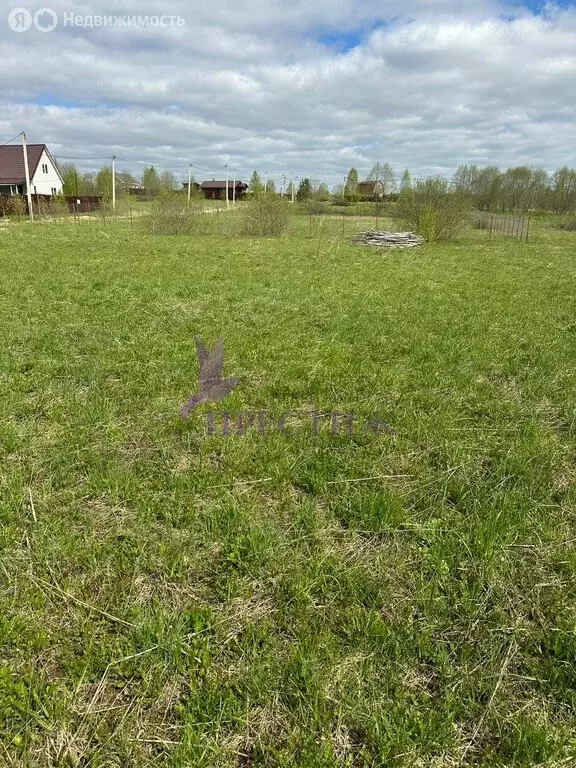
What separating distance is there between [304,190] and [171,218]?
19.7 m

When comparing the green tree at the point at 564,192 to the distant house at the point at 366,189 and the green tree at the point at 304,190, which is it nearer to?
the distant house at the point at 366,189

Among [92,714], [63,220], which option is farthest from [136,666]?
[63,220]

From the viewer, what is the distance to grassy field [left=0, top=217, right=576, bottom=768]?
1512 millimetres

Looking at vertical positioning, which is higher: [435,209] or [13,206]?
[13,206]

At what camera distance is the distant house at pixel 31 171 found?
35.4 meters

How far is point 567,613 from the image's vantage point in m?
1.93

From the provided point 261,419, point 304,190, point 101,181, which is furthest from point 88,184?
point 261,419

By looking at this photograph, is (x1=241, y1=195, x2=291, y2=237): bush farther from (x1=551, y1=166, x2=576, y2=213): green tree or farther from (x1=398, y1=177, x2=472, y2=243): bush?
(x1=551, y1=166, x2=576, y2=213): green tree

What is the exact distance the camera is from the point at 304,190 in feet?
117

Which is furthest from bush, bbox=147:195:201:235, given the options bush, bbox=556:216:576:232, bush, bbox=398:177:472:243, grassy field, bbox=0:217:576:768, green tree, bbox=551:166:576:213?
green tree, bbox=551:166:576:213

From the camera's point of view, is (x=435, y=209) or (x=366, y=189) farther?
(x=366, y=189)

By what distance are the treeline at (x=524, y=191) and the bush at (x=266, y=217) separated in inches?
788

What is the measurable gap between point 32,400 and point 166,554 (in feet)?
6.89

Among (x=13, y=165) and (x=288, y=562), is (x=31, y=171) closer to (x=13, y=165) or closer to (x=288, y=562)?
(x=13, y=165)
